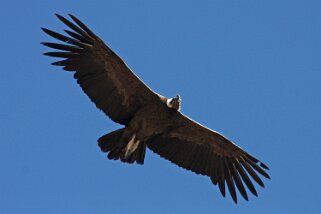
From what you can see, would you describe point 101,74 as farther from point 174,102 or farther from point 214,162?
point 214,162

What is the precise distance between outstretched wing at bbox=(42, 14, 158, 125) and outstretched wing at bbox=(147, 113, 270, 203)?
1119 mm

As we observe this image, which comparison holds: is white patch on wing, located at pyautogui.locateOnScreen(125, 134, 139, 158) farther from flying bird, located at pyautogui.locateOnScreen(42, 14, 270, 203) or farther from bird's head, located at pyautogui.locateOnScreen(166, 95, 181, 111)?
bird's head, located at pyautogui.locateOnScreen(166, 95, 181, 111)

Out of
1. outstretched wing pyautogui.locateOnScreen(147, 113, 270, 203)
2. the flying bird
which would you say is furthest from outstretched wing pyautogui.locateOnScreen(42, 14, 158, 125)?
outstretched wing pyautogui.locateOnScreen(147, 113, 270, 203)

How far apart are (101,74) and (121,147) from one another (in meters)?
1.63

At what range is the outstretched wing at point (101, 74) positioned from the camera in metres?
15.3

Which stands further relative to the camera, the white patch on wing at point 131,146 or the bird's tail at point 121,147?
the white patch on wing at point 131,146

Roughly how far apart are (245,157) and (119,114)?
3.20 metres

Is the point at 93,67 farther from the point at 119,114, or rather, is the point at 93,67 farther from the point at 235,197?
the point at 235,197

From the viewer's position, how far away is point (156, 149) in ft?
55.1

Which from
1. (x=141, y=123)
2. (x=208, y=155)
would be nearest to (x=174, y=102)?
(x=141, y=123)

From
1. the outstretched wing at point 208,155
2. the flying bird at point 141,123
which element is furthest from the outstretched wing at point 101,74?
the outstretched wing at point 208,155

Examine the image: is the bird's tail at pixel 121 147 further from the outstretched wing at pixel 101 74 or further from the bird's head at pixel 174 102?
the bird's head at pixel 174 102

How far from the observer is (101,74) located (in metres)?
15.7

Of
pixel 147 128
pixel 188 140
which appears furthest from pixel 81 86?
pixel 188 140
